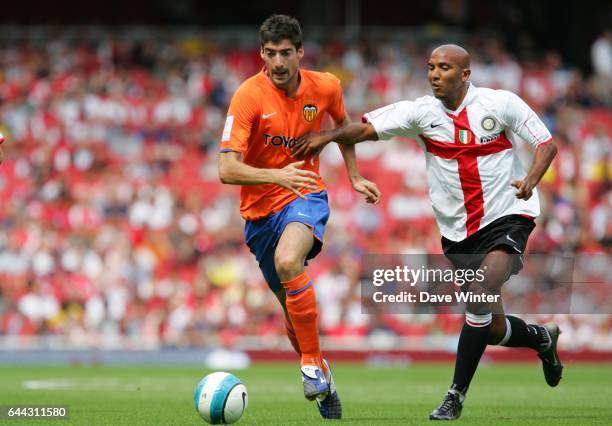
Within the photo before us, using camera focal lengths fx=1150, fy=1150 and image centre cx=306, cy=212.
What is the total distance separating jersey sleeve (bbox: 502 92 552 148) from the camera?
8.16m

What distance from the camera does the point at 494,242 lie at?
8227 millimetres

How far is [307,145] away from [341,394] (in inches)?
156

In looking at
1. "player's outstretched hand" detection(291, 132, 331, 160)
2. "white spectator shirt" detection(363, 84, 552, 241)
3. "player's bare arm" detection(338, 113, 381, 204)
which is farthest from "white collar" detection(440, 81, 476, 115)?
"player's outstretched hand" detection(291, 132, 331, 160)

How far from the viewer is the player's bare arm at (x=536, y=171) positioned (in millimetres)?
7875

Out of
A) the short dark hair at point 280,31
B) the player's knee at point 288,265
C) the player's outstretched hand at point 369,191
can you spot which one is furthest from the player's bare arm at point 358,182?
the short dark hair at point 280,31

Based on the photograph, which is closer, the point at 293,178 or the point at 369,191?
the point at 293,178

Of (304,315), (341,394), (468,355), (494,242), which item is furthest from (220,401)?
(341,394)

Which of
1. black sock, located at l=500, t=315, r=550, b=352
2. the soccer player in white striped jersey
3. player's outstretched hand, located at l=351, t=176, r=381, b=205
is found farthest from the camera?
black sock, located at l=500, t=315, r=550, b=352

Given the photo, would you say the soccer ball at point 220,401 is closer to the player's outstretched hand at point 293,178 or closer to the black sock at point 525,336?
the player's outstretched hand at point 293,178

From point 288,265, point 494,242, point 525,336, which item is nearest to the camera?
point 288,265

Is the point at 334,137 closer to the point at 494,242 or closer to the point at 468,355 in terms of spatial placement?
the point at 494,242

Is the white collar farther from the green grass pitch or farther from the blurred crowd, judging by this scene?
the blurred crowd

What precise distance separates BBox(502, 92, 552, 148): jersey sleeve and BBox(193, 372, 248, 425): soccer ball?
270cm

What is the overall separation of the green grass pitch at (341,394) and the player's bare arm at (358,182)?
5.17 feet
